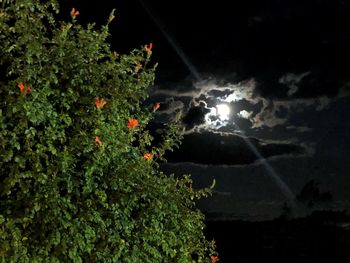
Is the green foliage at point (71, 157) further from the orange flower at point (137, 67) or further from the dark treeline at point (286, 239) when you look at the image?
the dark treeline at point (286, 239)

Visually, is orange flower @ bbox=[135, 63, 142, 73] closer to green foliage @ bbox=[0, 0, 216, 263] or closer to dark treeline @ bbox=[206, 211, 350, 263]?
green foliage @ bbox=[0, 0, 216, 263]

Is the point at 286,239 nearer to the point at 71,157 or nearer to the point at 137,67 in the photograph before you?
the point at 137,67

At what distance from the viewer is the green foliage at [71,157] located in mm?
7648

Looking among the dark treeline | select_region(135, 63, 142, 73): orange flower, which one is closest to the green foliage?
select_region(135, 63, 142, 73): orange flower

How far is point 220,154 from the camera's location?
186 feet

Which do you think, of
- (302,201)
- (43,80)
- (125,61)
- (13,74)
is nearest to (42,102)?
(43,80)

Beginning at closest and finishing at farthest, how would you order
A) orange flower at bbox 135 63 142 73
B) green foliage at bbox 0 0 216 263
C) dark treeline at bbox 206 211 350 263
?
1. green foliage at bbox 0 0 216 263
2. orange flower at bbox 135 63 142 73
3. dark treeline at bbox 206 211 350 263

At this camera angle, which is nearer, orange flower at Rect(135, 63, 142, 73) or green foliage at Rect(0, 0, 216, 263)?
green foliage at Rect(0, 0, 216, 263)

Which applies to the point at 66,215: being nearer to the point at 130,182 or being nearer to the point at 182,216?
the point at 130,182

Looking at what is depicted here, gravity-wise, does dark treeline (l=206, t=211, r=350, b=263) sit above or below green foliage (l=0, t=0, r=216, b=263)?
above

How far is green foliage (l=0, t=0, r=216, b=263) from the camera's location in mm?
7648

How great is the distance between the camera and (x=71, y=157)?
7.91 metres

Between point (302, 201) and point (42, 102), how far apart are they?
54.6 meters

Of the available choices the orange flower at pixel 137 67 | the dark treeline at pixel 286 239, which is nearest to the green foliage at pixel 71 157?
the orange flower at pixel 137 67
